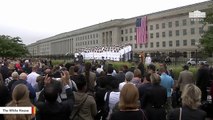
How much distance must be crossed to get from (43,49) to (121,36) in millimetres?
86722

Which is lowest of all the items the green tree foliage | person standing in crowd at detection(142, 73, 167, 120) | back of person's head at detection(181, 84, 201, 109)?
person standing in crowd at detection(142, 73, 167, 120)

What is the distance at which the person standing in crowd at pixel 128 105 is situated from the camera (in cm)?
540

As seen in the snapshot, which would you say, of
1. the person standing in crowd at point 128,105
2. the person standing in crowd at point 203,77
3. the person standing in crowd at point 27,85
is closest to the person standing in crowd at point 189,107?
the person standing in crowd at point 128,105

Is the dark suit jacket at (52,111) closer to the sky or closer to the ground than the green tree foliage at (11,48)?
closer to the ground

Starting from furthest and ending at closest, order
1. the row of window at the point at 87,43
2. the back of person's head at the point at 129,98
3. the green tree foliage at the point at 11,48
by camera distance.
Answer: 1. the row of window at the point at 87,43
2. the green tree foliage at the point at 11,48
3. the back of person's head at the point at 129,98

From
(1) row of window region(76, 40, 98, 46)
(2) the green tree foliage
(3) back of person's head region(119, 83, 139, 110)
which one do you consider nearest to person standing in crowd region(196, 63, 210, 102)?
(3) back of person's head region(119, 83, 139, 110)

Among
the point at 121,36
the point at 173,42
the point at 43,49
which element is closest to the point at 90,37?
the point at 121,36

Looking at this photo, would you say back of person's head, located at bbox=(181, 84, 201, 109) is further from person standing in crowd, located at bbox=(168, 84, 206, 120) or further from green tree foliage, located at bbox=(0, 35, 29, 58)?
green tree foliage, located at bbox=(0, 35, 29, 58)

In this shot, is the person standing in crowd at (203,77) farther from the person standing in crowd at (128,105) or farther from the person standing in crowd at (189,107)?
the person standing in crowd at (128,105)

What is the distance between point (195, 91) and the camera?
5473 mm

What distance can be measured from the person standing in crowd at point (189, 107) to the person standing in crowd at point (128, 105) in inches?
20.4

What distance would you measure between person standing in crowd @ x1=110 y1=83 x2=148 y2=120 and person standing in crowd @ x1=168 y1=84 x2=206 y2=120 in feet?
1.70

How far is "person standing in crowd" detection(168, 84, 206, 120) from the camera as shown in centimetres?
547

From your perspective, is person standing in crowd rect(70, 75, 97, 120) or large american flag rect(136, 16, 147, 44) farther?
large american flag rect(136, 16, 147, 44)
